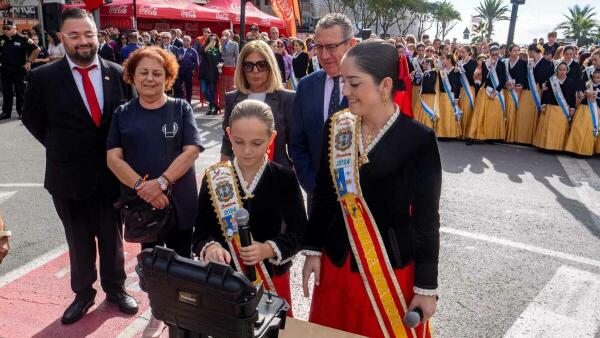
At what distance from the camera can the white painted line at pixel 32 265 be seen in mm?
3795

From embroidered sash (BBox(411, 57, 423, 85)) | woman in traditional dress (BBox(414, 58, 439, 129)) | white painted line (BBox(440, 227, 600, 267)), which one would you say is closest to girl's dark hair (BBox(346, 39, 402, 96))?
white painted line (BBox(440, 227, 600, 267))

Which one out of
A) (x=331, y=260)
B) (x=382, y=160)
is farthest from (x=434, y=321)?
(x=382, y=160)

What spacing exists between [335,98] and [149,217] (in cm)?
127

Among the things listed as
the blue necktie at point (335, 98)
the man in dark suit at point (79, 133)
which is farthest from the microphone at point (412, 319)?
the man in dark suit at point (79, 133)

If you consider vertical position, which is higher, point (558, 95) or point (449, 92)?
point (558, 95)

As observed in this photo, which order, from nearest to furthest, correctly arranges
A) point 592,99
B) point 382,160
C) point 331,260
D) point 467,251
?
point 382,160 → point 331,260 → point 467,251 → point 592,99

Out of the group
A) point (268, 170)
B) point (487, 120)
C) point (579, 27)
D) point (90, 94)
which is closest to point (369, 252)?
point (268, 170)

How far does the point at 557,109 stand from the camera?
8.70 m

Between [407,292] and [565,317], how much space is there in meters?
2.10

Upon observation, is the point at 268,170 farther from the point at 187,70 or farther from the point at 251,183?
the point at 187,70

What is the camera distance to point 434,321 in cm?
339

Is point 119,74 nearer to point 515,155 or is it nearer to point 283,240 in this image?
point 283,240

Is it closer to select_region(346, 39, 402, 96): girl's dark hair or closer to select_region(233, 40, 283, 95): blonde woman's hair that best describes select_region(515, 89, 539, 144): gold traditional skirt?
select_region(233, 40, 283, 95): blonde woman's hair

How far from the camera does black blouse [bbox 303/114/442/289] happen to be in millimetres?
1893
